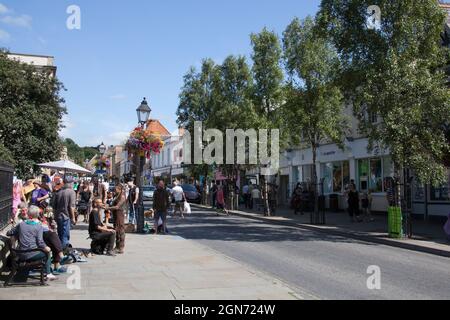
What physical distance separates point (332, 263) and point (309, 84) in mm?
12373

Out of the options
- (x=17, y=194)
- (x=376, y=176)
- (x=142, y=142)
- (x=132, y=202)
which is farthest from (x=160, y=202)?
(x=376, y=176)

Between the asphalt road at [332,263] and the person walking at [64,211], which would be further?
the person walking at [64,211]

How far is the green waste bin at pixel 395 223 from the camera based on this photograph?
50.5 feet

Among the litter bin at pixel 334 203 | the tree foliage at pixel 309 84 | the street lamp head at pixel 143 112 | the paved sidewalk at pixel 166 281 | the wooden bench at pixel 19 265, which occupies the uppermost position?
the tree foliage at pixel 309 84

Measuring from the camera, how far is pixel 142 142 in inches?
704

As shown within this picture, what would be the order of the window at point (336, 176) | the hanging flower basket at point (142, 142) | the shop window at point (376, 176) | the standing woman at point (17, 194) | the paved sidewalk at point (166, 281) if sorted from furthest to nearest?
the window at point (336, 176) → the shop window at point (376, 176) → the hanging flower basket at point (142, 142) → the standing woman at point (17, 194) → the paved sidewalk at point (166, 281)

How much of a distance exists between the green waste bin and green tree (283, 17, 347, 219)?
18.2ft

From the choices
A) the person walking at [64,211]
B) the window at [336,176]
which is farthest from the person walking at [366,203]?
the person walking at [64,211]

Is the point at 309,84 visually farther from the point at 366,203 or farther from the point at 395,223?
the point at 395,223

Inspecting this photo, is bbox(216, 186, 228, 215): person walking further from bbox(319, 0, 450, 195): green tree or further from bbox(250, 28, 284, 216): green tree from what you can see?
bbox(319, 0, 450, 195): green tree

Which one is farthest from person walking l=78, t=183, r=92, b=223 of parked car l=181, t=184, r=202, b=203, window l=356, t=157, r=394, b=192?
parked car l=181, t=184, r=202, b=203

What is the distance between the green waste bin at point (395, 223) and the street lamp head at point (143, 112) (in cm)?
928

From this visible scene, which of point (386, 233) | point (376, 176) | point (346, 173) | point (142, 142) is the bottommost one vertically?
point (386, 233)

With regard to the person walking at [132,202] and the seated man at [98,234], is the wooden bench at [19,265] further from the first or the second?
the person walking at [132,202]
